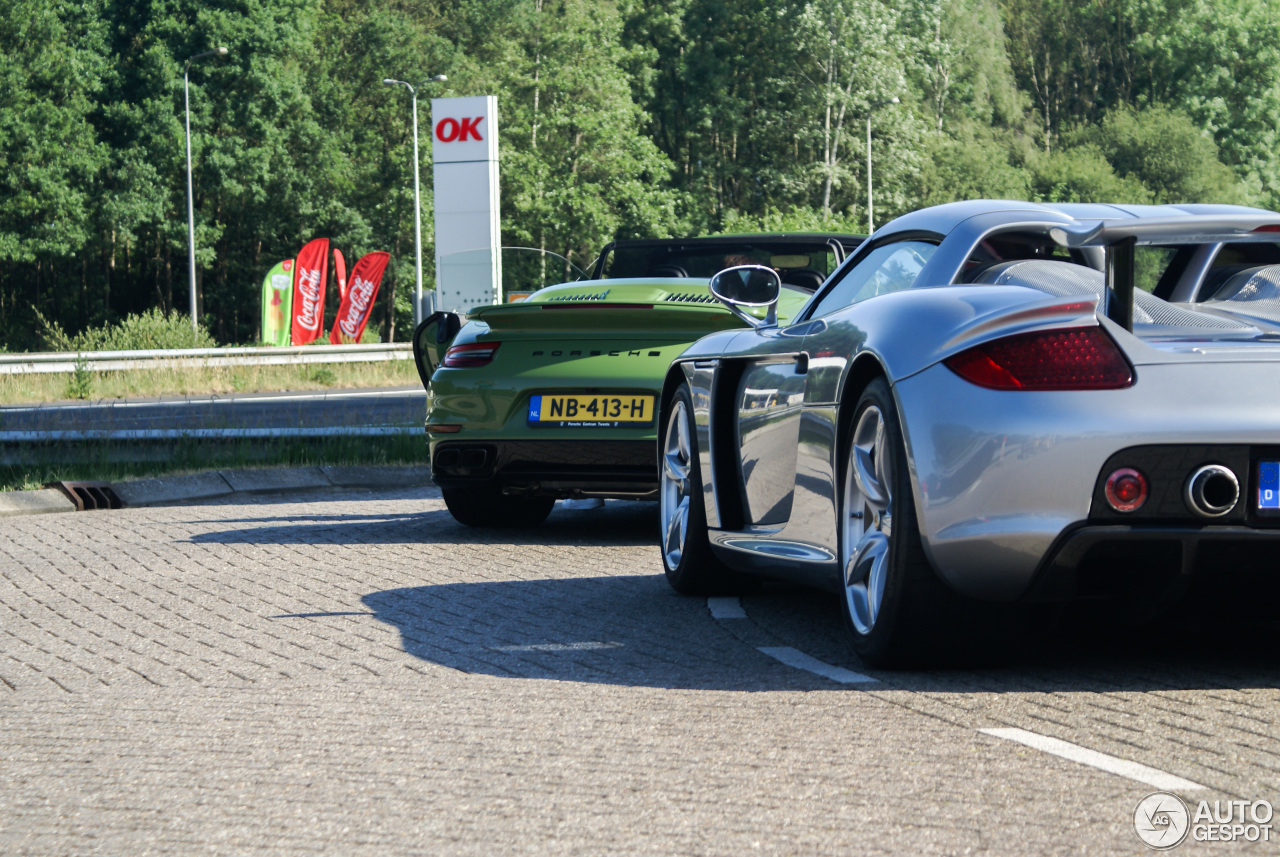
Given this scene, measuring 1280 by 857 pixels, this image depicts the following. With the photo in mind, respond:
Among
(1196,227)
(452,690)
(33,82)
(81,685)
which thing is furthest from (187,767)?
(33,82)

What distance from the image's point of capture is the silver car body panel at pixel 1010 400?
12.9 feet

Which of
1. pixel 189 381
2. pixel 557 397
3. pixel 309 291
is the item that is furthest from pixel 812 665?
pixel 309 291

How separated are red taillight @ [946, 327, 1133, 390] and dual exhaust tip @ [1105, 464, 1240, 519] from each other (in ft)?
0.72

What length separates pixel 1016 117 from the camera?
258ft

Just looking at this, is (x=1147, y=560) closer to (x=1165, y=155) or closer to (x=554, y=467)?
(x=554, y=467)

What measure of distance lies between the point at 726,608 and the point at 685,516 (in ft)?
1.34

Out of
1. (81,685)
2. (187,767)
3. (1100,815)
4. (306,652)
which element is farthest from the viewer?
(306,652)

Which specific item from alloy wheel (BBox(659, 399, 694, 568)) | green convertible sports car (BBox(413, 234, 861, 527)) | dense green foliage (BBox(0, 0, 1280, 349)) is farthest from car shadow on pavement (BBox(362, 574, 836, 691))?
dense green foliage (BBox(0, 0, 1280, 349))

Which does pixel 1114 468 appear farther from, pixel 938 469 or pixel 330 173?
pixel 330 173

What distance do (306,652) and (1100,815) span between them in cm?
288

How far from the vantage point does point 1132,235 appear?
4.17 metres

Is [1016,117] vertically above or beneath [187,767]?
above

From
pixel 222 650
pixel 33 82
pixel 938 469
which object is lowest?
pixel 222 650

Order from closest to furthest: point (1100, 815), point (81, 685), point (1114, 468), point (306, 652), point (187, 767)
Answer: point (1100, 815) < point (187, 767) < point (1114, 468) < point (81, 685) < point (306, 652)
